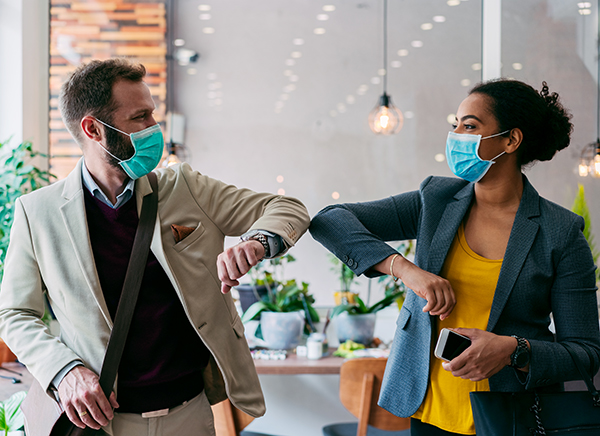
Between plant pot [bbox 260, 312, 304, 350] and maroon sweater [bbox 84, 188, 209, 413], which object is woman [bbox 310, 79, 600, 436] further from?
plant pot [bbox 260, 312, 304, 350]

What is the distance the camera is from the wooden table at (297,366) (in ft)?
8.24

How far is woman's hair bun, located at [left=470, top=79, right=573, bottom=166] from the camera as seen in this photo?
46.1 inches

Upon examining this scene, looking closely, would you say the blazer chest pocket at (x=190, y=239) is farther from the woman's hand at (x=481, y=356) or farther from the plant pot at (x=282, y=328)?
the plant pot at (x=282, y=328)

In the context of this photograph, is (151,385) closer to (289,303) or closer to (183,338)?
(183,338)

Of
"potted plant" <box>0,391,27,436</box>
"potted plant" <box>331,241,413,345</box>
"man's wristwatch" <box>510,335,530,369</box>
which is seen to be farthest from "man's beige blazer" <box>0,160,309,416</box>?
"potted plant" <box>331,241,413,345</box>

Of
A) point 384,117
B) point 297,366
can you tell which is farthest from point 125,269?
point 384,117

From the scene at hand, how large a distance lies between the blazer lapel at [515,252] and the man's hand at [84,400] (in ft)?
2.87

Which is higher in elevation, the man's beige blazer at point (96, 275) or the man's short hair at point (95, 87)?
the man's short hair at point (95, 87)

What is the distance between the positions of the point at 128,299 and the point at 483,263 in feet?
2.76

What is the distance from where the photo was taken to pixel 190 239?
1176 millimetres

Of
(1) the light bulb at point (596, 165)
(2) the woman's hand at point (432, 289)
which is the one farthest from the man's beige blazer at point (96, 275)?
(1) the light bulb at point (596, 165)

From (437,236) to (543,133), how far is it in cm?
38

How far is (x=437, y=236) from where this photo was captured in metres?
1.17

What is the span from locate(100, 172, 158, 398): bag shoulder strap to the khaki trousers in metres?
0.11
